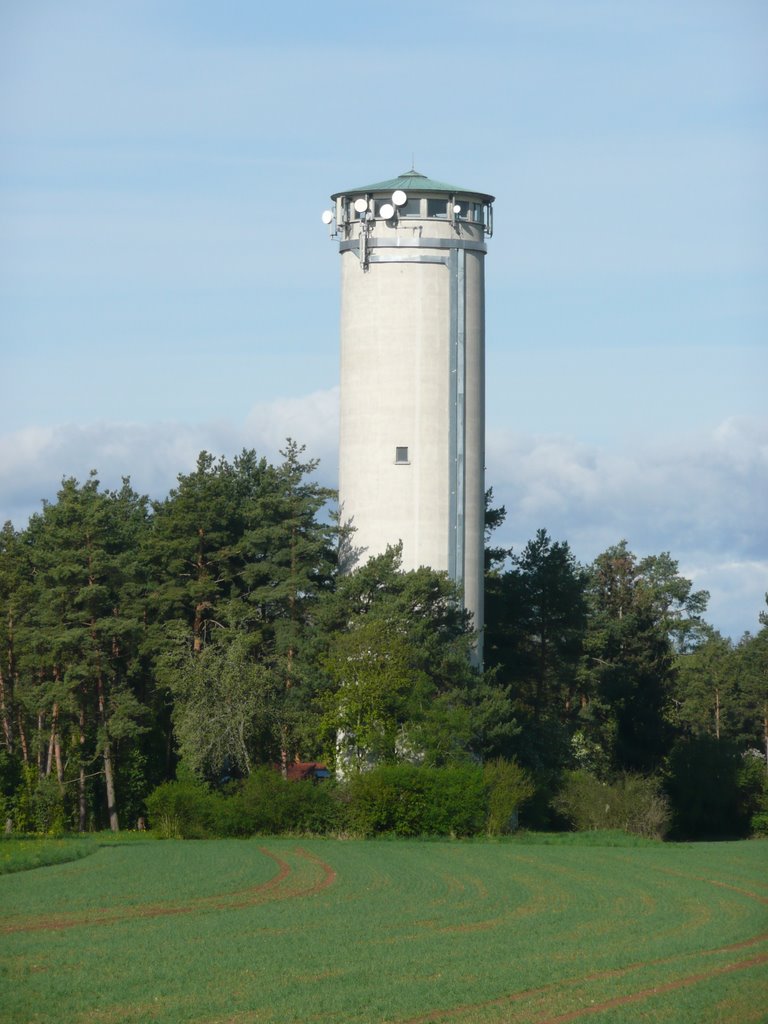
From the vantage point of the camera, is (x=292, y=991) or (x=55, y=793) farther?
(x=55, y=793)

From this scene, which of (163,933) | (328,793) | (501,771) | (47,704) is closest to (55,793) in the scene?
(47,704)

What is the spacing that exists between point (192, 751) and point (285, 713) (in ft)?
9.99

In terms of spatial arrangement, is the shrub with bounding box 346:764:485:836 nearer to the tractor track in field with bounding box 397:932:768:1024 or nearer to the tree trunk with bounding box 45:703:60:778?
the tree trunk with bounding box 45:703:60:778

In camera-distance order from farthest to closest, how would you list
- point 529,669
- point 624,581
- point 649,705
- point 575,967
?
point 624,581, point 649,705, point 529,669, point 575,967

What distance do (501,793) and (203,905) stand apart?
20.3 meters

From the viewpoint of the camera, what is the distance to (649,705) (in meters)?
70.3

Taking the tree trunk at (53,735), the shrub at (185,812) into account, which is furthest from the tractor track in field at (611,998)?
the tree trunk at (53,735)

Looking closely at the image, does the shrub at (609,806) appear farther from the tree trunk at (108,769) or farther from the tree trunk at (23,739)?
the tree trunk at (23,739)

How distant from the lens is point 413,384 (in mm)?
56281

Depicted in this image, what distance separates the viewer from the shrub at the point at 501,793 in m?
49.9

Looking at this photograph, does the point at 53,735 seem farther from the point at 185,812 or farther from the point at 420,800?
the point at 420,800

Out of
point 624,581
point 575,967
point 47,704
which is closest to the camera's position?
point 575,967

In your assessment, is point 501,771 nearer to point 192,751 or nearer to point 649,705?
point 192,751

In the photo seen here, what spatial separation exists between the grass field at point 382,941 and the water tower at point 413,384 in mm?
16572
